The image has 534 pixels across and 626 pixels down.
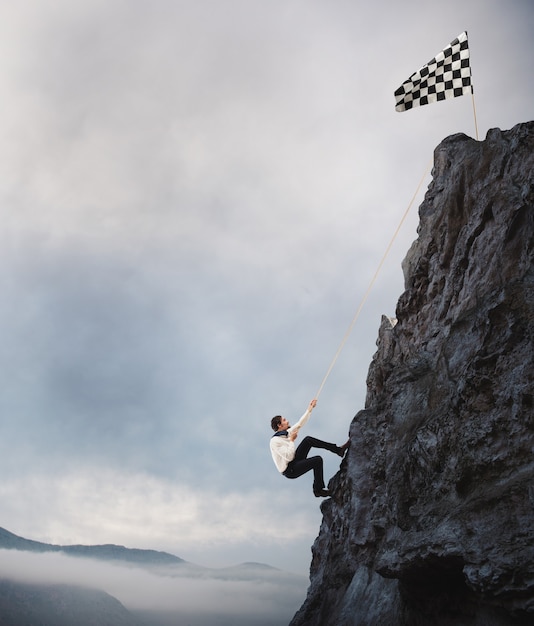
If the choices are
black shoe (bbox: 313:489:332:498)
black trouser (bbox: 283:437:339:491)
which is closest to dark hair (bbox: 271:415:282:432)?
black trouser (bbox: 283:437:339:491)

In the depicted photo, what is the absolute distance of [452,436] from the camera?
13.0 metres

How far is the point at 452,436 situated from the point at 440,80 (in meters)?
17.1

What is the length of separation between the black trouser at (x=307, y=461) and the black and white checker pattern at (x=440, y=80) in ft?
51.3

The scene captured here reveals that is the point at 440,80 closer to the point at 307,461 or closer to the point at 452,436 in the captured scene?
the point at 452,436

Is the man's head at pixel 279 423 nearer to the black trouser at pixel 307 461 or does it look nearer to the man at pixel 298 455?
the man at pixel 298 455

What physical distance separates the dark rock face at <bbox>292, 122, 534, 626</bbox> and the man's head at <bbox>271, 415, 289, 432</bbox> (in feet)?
10.3

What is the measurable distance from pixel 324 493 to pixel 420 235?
455 inches

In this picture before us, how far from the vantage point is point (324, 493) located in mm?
19891

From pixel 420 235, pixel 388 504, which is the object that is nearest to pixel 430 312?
pixel 420 235

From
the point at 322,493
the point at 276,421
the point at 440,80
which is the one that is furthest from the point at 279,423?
the point at 440,80

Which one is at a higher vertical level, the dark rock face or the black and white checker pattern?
the black and white checker pattern

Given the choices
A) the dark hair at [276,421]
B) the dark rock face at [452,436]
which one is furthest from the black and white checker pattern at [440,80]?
the dark hair at [276,421]

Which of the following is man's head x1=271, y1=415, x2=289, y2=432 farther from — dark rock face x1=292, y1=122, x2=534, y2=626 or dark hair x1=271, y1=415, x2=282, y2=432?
dark rock face x1=292, y1=122, x2=534, y2=626

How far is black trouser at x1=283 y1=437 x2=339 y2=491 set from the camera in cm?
1923
